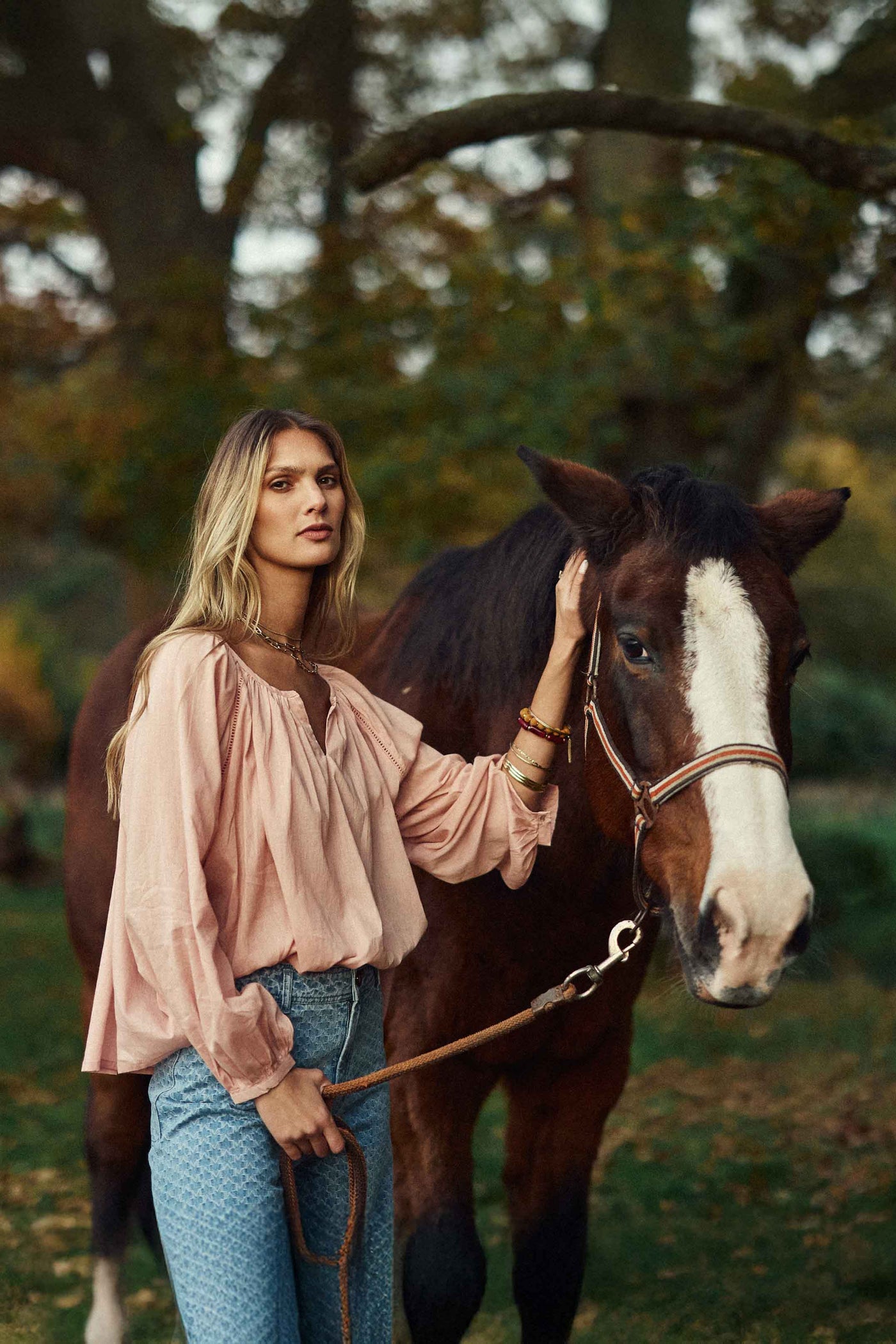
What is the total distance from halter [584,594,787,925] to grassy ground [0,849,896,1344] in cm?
40

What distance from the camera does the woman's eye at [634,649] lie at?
7.49ft

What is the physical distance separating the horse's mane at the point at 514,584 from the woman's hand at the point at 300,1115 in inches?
42.1

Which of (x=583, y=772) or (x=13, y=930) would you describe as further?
(x=13, y=930)

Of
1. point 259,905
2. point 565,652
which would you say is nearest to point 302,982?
point 259,905

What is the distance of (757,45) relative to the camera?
30.6 ft

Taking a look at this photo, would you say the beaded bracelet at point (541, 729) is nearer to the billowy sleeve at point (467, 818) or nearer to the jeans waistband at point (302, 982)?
the billowy sleeve at point (467, 818)

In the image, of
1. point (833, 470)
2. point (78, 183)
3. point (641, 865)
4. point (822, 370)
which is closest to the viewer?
point (641, 865)

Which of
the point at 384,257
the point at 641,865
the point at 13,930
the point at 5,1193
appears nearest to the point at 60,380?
the point at 384,257

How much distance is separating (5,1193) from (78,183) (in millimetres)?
6761

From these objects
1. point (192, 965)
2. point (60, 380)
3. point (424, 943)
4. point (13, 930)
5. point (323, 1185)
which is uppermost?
point (60, 380)

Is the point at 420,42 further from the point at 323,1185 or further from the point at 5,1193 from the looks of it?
the point at 323,1185

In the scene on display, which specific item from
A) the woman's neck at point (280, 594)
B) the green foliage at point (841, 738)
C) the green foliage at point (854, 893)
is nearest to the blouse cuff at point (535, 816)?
the woman's neck at point (280, 594)

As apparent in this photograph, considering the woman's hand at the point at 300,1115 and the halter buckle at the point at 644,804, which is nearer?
the woman's hand at the point at 300,1115

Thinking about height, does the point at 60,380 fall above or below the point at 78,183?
below
